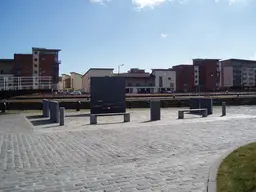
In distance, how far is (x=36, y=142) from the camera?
10.7 meters

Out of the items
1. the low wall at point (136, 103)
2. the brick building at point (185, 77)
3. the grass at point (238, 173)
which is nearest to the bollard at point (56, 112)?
the low wall at point (136, 103)

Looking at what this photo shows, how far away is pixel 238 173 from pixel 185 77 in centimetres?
10036

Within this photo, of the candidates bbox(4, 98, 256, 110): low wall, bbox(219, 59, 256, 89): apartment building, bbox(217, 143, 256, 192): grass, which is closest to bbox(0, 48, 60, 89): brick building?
bbox(4, 98, 256, 110): low wall

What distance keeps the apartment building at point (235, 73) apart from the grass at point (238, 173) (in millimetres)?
110876

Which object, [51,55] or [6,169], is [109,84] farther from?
[51,55]

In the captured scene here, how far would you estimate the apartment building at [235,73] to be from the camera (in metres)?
115

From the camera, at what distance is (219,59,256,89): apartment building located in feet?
376

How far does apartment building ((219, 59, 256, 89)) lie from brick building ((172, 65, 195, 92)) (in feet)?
53.6

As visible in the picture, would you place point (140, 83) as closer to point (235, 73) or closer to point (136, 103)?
point (235, 73)

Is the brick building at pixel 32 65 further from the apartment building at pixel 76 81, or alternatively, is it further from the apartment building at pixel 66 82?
the apartment building at pixel 66 82

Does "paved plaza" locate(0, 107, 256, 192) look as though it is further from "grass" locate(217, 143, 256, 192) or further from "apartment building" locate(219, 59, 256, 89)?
"apartment building" locate(219, 59, 256, 89)

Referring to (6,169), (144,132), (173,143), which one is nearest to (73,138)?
(144,132)

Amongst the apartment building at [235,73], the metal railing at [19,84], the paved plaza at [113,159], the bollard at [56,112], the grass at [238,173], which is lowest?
the paved plaza at [113,159]

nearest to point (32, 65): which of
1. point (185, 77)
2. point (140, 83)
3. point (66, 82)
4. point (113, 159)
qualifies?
point (140, 83)
